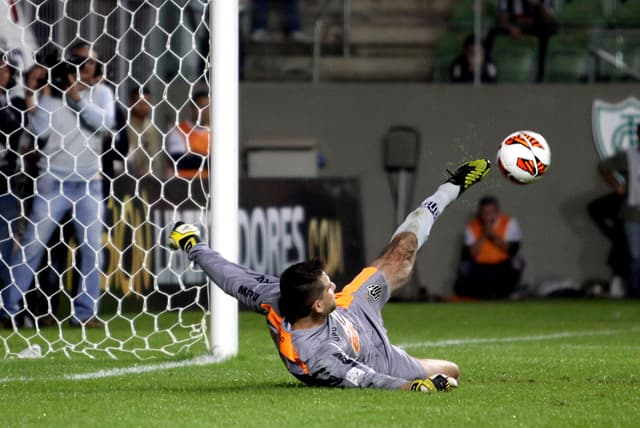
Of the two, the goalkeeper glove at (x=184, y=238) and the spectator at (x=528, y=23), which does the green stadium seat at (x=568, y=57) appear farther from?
the goalkeeper glove at (x=184, y=238)

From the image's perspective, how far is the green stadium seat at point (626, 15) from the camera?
15.9m

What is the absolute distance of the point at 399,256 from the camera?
6.66 meters

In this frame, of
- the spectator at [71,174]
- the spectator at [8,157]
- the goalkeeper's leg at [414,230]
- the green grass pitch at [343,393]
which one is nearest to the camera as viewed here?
the green grass pitch at [343,393]

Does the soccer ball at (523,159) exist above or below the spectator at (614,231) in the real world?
above

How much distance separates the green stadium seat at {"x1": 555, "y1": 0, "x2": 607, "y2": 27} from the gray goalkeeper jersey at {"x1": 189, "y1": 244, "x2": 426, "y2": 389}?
10.4 metres

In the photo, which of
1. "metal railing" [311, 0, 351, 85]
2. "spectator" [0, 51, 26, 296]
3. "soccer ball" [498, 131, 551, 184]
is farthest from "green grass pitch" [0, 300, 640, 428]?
"metal railing" [311, 0, 351, 85]

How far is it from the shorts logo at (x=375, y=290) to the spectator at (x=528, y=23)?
9.68 meters

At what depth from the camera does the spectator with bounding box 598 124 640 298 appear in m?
14.1

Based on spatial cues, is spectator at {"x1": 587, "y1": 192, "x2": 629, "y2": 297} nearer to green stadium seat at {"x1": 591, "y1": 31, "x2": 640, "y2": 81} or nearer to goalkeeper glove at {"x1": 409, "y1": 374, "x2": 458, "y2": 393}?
green stadium seat at {"x1": 591, "y1": 31, "x2": 640, "y2": 81}

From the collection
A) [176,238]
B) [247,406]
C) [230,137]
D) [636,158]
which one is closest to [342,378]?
[247,406]

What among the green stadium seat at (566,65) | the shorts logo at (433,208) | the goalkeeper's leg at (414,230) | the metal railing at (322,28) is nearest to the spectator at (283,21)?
the metal railing at (322,28)

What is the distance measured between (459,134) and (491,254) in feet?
5.04

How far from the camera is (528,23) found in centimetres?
1590

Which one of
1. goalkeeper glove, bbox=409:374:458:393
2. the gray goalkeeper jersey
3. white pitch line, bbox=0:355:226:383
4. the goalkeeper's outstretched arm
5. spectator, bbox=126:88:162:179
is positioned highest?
spectator, bbox=126:88:162:179
